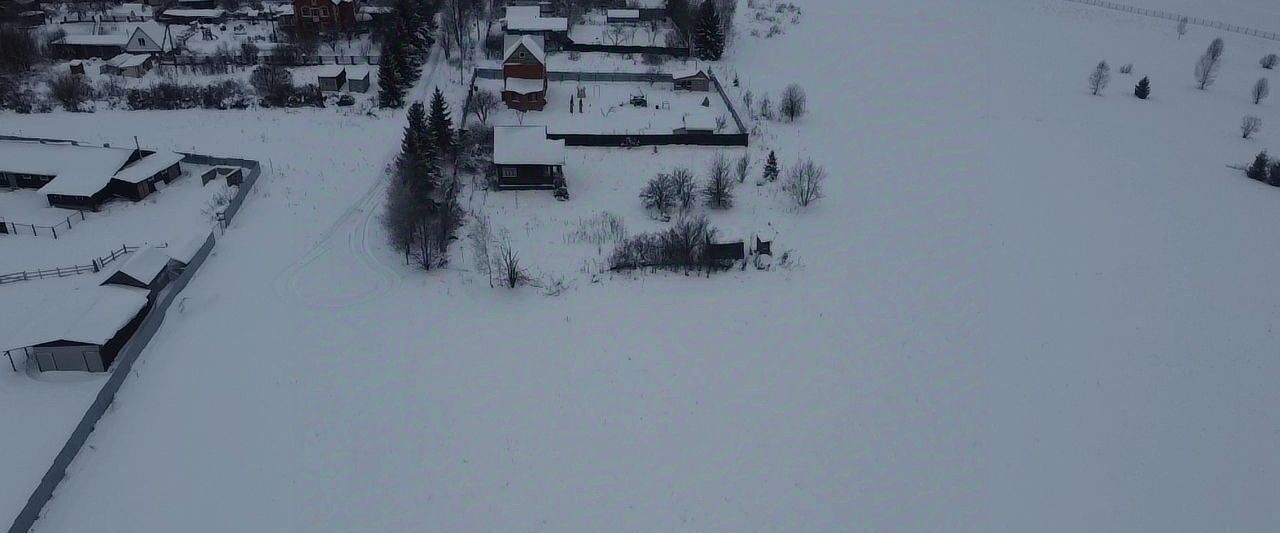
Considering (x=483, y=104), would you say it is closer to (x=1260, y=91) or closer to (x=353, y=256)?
(x=353, y=256)

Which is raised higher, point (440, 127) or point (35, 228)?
point (440, 127)

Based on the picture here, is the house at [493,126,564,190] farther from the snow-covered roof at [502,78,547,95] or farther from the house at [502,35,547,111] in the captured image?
the house at [502,35,547,111]

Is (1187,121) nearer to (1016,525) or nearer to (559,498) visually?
(1016,525)

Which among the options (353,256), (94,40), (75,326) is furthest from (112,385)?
(94,40)

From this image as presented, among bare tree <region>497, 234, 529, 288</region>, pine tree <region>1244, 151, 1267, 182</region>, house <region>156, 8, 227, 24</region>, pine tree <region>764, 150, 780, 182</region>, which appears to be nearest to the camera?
bare tree <region>497, 234, 529, 288</region>

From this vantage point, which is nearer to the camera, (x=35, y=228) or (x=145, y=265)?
(x=145, y=265)

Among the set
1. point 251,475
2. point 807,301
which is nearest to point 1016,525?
point 807,301

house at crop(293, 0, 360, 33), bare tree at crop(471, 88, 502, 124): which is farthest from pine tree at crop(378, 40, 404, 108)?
house at crop(293, 0, 360, 33)
